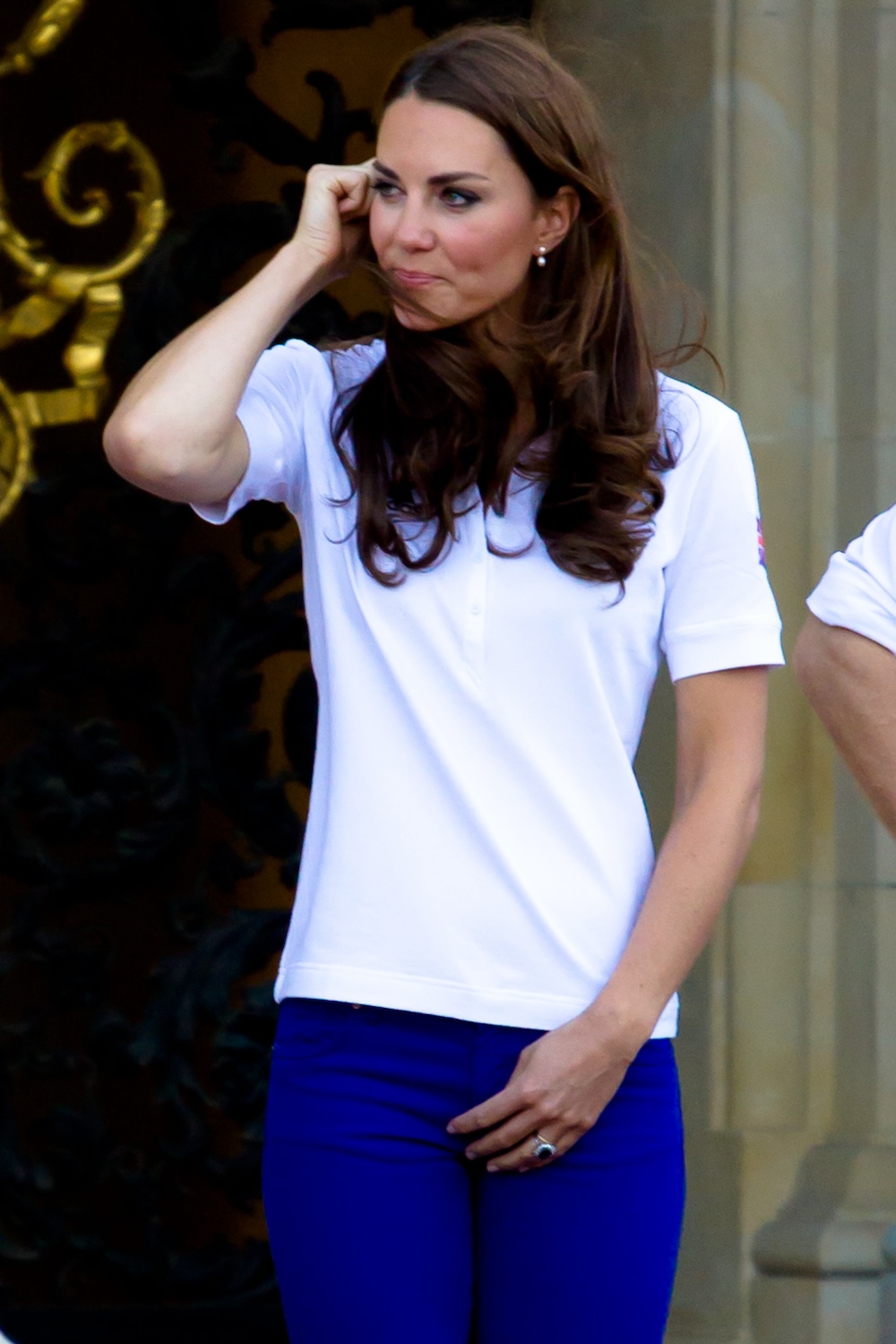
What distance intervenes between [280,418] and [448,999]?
2.13ft

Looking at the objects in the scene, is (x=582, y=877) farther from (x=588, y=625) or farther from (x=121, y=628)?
(x=121, y=628)

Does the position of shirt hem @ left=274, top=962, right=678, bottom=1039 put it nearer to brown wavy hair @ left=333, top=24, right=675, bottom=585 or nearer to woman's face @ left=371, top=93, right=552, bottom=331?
brown wavy hair @ left=333, top=24, right=675, bottom=585

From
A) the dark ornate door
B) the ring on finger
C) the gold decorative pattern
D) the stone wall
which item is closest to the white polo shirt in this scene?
the ring on finger

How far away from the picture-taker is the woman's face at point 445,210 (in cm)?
209

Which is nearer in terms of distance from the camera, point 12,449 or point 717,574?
point 717,574

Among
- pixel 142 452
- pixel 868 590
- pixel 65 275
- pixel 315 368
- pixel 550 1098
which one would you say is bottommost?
pixel 550 1098

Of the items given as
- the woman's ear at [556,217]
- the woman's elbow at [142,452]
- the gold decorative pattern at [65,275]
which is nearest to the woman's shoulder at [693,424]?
the woman's ear at [556,217]

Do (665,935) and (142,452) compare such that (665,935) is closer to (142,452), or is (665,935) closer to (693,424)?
(693,424)

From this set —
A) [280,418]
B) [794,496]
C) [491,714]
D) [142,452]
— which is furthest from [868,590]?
[794,496]

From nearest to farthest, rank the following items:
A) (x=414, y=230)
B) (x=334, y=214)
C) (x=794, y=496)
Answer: (x=414, y=230) < (x=334, y=214) < (x=794, y=496)

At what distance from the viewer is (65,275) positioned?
14.1 ft

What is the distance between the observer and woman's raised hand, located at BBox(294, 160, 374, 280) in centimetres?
229

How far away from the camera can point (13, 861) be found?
4.22 metres

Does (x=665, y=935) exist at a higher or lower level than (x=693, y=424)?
lower
